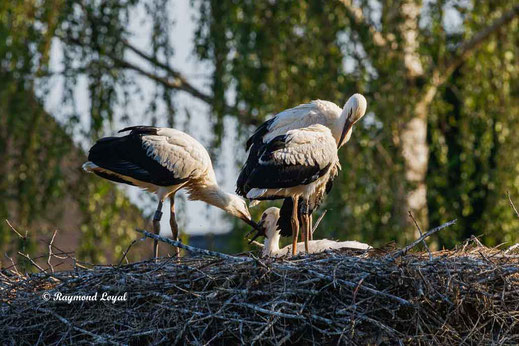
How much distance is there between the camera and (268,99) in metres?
9.49

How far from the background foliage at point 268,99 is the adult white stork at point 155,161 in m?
0.80

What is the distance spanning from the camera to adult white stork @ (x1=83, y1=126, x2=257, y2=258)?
27.0 ft

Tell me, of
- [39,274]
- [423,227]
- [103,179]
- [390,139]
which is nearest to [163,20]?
[103,179]

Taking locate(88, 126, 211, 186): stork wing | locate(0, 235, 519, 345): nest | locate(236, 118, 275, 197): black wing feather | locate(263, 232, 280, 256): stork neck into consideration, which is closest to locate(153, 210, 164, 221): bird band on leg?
locate(88, 126, 211, 186): stork wing

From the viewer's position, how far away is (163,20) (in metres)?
9.61

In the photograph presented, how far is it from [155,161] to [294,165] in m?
1.18

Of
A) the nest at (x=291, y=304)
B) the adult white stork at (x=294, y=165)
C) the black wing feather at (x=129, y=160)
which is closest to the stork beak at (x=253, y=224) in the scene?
the adult white stork at (x=294, y=165)

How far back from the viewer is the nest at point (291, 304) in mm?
5742

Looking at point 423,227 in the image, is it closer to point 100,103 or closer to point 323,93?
point 323,93

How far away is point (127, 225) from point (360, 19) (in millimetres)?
2782

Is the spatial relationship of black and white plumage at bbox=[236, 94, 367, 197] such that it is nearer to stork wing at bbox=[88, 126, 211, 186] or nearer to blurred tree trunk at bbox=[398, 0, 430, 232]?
stork wing at bbox=[88, 126, 211, 186]

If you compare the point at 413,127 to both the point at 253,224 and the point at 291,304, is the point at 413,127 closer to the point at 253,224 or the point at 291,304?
the point at 253,224

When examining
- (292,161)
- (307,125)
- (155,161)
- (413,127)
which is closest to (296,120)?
(307,125)

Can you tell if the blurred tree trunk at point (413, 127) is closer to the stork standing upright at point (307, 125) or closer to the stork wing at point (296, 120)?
the stork standing upright at point (307, 125)
